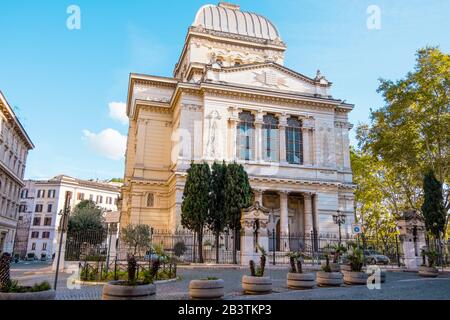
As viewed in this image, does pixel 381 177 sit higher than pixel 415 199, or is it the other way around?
pixel 381 177

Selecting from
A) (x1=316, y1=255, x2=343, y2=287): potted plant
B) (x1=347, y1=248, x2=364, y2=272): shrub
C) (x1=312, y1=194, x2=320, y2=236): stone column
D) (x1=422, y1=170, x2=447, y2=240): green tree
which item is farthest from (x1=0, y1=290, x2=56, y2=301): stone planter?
(x1=312, y1=194, x2=320, y2=236): stone column

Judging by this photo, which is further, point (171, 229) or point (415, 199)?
point (415, 199)

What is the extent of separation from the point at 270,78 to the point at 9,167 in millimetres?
29454

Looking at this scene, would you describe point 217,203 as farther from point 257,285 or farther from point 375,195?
point 375,195

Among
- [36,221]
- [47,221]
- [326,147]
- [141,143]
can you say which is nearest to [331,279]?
[326,147]

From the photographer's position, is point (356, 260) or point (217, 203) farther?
point (217, 203)

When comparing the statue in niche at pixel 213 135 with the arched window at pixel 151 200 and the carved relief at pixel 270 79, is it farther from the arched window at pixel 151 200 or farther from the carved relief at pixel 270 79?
the arched window at pixel 151 200

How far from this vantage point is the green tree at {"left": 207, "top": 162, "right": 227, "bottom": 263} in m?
23.5

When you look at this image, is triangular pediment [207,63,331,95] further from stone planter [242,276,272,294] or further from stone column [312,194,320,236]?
stone planter [242,276,272,294]

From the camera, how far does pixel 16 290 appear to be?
7246 millimetres

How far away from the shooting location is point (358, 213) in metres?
47.9
